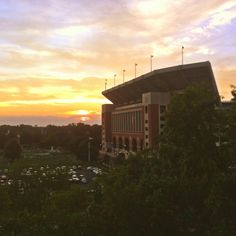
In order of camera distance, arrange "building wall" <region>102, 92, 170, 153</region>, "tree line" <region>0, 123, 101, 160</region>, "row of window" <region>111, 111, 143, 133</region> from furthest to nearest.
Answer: "tree line" <region>0, 123, 101, 160</region>
"row of window" <region>111, 111, 143, 133</region>
"building wall" <region>102, 92, 170, 153</region>

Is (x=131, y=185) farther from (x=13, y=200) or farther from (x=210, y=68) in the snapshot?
(x=210, y=68)

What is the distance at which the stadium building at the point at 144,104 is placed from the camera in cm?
6600

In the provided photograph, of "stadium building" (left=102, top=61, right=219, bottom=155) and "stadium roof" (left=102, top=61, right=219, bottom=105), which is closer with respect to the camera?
"stadium roof" (left=102, top=61, right=219, bottom=105)

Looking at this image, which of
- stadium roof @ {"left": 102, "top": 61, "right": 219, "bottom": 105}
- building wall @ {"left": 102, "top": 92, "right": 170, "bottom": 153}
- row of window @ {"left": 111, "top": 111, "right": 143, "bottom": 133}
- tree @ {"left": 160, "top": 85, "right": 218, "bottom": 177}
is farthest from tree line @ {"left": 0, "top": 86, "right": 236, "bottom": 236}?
row of window @ {"left": 111, "top": 111, "right": 143, "bottom": 133}

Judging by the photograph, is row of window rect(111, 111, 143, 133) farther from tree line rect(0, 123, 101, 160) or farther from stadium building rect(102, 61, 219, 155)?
tree line rect(0, 123, 101, 160)

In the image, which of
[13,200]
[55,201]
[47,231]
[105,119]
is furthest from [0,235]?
[105,119]

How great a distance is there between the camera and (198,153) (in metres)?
18.4

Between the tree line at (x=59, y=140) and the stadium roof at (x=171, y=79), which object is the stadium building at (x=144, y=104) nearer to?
the stadium roof at (x=171, y=79)

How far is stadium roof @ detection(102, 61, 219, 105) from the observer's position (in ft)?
210

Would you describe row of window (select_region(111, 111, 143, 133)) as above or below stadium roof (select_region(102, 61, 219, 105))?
below

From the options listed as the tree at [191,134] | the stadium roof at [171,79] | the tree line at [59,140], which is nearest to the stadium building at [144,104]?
the stadium roof at [171,79]

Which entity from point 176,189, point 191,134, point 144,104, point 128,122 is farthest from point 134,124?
point 176,189

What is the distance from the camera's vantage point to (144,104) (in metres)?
74.7

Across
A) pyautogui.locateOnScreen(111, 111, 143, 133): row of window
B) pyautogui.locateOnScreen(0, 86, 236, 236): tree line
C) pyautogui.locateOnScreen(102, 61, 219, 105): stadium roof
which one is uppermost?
pyautogui.locateOnScreen(102, 61, 219, 105): stadium roof
